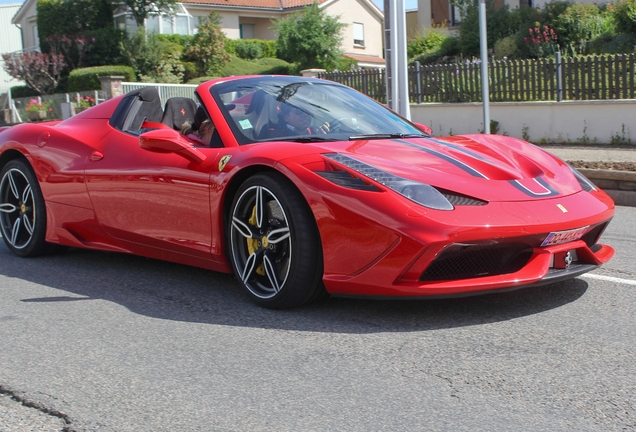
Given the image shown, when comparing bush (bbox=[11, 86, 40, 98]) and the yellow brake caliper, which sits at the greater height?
bush (bbox=[11, 86, 40, 98])

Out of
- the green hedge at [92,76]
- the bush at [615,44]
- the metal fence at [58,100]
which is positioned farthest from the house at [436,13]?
the metal fence at [58,100]

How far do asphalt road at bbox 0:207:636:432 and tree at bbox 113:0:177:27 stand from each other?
32684 mm

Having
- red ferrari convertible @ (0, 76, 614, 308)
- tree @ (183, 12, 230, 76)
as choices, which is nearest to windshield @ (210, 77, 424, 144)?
red ferrari convertible @ (0, 76, 614, 308)

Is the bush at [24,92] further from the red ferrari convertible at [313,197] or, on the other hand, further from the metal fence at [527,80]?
the red ferrari convertible at [313,197]

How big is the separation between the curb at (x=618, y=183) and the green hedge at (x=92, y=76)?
25156mm

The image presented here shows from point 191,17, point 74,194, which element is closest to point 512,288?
point 74,194

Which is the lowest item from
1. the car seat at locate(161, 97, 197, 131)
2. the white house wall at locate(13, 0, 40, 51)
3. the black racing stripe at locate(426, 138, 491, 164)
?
the black racing stripe at locate(426, 138, 491, 164)

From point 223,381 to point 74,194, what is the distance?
2.75m

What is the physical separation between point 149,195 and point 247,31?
1821 inches

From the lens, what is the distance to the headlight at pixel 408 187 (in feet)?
12.3

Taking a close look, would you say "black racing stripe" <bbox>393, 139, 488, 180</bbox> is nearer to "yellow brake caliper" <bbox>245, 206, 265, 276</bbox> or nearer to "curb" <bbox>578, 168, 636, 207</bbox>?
"yellow brake caliper" <bbox>245, 206, 265, 276</bbox>

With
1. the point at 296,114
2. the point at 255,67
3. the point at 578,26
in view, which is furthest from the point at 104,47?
the point at 296,114

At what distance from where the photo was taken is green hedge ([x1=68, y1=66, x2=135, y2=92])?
3094cm

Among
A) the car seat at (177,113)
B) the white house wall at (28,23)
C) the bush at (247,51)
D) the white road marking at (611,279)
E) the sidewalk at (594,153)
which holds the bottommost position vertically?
the sidewalk at (594,153)
